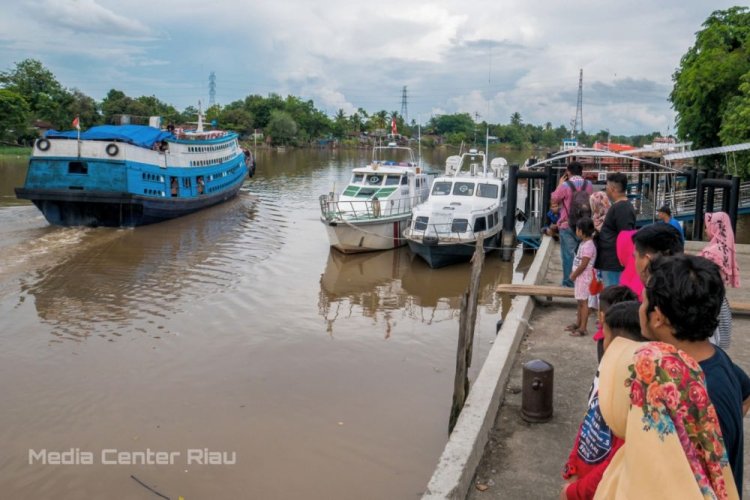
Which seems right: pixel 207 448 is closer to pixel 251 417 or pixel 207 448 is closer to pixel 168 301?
pixel 251 417

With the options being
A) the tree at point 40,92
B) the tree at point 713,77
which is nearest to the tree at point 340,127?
the tree at point 40,92

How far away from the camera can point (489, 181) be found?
19.4 m

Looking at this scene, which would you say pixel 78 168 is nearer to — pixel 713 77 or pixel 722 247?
pixel 722 247

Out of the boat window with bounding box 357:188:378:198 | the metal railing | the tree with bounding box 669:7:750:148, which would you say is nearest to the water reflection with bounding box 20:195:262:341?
the boat window with bounding box 357:188:378:198

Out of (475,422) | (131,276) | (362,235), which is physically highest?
(362,235)

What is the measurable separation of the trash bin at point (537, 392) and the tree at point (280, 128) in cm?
8613

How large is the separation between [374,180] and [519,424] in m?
16.1

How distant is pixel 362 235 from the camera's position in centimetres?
1889

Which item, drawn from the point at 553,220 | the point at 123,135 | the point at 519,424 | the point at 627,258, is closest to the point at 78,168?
the point at 123,135

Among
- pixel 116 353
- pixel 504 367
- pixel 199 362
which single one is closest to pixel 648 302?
pixel 504 367

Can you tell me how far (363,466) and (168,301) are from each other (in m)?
8.00

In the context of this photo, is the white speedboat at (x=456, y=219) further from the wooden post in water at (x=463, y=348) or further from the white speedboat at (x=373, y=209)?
the wooden post in water at (x=463, y=348)

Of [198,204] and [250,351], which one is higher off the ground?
[198,204]

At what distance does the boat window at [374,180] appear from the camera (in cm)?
2105
